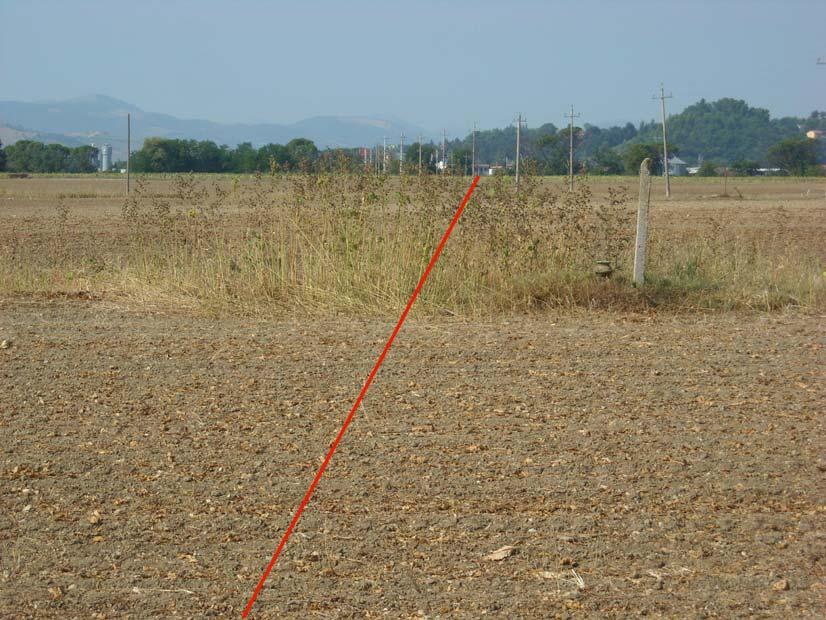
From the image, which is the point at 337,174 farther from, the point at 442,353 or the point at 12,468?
the point at 12,468

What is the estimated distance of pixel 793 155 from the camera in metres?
91.2

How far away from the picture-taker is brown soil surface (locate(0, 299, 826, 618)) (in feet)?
13.9

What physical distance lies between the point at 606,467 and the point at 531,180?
6.07 m

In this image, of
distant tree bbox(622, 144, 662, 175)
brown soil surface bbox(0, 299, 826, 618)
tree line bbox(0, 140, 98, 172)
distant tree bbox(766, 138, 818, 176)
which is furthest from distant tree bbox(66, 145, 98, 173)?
brown soil surface bbox(0, 299, 826, 618)

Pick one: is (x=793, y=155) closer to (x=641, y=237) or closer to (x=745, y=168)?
(x=745, y=168)

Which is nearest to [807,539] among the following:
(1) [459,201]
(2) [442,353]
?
(2) [442,353]

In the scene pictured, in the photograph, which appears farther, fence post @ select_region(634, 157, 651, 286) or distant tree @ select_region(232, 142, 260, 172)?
distant tree @ select_region(232, 142, 260, 172)

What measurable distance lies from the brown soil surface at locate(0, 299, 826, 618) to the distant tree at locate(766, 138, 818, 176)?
86187 mm

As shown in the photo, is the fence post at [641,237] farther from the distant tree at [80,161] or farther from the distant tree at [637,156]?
the distant tree at [80,161]

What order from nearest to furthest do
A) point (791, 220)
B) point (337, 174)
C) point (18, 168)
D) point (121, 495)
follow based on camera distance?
1. point (121, 495)
2. point (337, 174)
3. point (791, 220)
4. point (18, 168)

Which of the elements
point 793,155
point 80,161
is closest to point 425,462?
→ point 80,161

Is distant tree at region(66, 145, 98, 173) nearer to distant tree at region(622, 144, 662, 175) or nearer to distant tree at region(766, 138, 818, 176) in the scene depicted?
distant tree at region(622, 144, 662, 175)

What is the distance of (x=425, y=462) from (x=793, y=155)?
305ft

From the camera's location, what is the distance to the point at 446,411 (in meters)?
6.59
